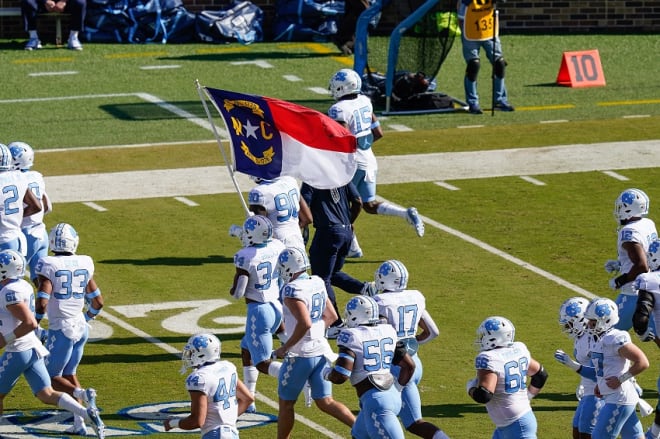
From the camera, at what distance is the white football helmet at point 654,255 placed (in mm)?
12531

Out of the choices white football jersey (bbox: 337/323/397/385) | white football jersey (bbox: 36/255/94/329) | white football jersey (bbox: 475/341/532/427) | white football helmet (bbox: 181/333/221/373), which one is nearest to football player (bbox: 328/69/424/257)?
white football jersey (bbox: 36/255/94/329)

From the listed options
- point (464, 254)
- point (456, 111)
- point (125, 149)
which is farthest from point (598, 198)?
point (125, 149)

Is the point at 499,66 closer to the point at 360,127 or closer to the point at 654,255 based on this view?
the point at 360,127

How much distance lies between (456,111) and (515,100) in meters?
1.32

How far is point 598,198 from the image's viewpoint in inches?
780

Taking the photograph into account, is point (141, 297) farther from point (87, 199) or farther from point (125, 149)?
point (125, 149)

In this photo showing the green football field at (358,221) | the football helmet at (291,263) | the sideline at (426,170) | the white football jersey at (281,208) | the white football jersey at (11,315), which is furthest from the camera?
the sideline at (426,170)

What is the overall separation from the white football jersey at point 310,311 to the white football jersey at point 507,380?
5.32 feet

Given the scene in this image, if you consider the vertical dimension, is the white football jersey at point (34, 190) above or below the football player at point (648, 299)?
below

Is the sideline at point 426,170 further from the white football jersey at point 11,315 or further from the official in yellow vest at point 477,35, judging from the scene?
the white football jersey at point 11,315

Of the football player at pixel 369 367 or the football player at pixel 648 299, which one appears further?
the football player at pixel 648 299

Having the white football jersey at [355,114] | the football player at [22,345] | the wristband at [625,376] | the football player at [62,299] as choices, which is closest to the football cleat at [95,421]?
the football player at [22,345]

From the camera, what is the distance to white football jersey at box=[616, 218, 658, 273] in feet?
43.0

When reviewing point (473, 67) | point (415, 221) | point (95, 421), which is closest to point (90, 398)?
point (95, 421)
